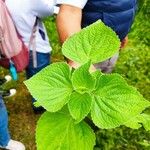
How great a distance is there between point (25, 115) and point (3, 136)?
2.18ft

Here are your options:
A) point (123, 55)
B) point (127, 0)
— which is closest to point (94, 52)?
point (127, 0)

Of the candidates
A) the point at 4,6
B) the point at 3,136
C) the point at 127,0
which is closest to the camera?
the point at 127,0

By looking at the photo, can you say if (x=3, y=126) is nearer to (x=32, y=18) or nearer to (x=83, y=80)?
(x=32, y=18)

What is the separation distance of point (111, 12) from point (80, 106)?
1675mm

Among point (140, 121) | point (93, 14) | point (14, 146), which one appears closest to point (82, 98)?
point (140, 121)

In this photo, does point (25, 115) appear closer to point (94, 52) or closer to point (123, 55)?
point (123, 55)

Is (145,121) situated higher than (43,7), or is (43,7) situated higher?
(145,121)

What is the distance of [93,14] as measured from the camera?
7.02 ft

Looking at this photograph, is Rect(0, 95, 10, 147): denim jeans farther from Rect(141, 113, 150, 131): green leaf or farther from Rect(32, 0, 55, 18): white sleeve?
Rect(141, 113, 150, 131): green leaf

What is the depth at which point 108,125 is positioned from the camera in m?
0.54

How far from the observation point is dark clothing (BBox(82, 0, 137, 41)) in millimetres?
2096

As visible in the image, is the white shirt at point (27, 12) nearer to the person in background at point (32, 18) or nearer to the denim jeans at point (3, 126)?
the person in background at point (32, 18)

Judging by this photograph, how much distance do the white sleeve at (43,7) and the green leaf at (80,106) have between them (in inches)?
81.5

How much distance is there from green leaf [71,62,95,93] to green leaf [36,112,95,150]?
0.16 feet
